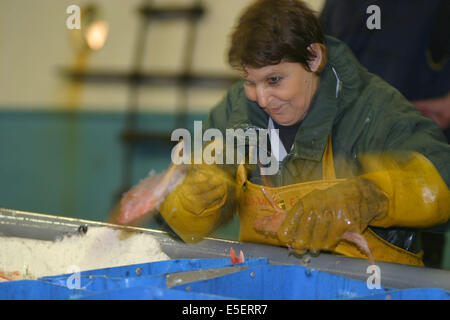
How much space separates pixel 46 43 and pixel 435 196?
79.9 inches

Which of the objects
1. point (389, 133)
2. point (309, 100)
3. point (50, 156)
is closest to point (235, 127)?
point (309, 100)

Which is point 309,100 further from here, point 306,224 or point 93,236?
point 93,236

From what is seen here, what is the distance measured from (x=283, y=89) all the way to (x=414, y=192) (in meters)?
0.29

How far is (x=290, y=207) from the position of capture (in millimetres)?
963

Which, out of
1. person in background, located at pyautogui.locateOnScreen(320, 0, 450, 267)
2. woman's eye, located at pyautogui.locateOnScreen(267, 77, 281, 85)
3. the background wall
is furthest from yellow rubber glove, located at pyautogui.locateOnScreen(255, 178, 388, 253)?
the background wall

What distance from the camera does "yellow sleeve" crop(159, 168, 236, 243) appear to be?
37.7 inches

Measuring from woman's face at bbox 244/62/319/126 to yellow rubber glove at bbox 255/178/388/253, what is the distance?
0.21 meters

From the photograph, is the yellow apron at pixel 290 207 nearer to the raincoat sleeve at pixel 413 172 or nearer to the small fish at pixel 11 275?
the raincoat sleeve at pixel 413 172

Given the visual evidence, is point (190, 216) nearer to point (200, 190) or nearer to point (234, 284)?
point (200, 190)

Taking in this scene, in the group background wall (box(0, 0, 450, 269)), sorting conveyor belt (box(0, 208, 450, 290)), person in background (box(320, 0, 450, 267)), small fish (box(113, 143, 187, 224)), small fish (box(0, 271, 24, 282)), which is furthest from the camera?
background wall (box(0, 0, 450, 269))

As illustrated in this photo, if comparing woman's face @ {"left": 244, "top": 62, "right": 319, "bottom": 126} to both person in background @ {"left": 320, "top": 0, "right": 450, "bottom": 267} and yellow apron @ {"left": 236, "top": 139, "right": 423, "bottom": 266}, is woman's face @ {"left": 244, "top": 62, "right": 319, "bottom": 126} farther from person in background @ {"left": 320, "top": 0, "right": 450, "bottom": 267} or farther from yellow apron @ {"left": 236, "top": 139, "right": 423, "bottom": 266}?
person in background @ {"left": 320, "top": 0, "right": 450, "bottom": 267}

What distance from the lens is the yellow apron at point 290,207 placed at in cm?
91

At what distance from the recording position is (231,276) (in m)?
0.66

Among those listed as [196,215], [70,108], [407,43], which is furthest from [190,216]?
[70,108]
